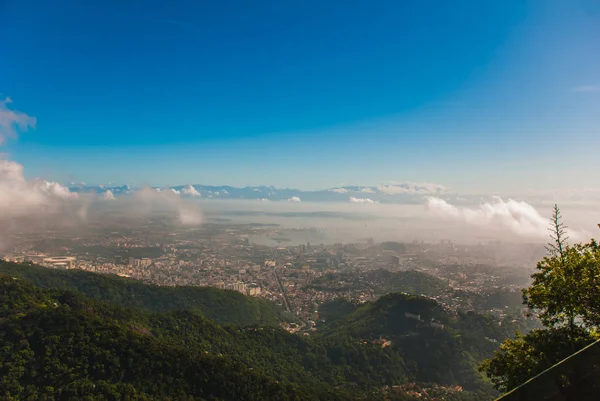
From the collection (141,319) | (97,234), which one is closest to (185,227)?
(97,234)

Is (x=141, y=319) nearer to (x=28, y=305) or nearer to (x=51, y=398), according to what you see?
(x=28, y=305)

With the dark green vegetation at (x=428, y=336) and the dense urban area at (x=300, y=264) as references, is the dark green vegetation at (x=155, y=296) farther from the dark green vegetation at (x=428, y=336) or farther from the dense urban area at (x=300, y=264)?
the dark green vegetation at (x=428, y=336)

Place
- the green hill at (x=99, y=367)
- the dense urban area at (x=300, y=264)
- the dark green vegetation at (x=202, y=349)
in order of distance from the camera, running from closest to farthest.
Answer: the green hill at (x=99, y=367) → the dark green vegetation at (x=202, y=349) → the dense urban area at (x=300, y=264)

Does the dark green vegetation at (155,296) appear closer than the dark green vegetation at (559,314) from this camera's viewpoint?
No

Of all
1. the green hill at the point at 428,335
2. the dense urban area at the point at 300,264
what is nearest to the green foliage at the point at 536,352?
the green hill at the point at 428,335

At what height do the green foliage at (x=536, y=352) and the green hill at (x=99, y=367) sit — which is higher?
the green foliage at (x=536, y=352)

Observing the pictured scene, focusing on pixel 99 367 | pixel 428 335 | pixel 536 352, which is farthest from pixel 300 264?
pixel 536 352

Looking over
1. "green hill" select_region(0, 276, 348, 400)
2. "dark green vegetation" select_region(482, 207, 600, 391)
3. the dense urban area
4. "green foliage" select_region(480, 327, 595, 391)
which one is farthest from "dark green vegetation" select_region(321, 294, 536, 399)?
"dark green vegetation" select_region(482, 207, 600, 391)
